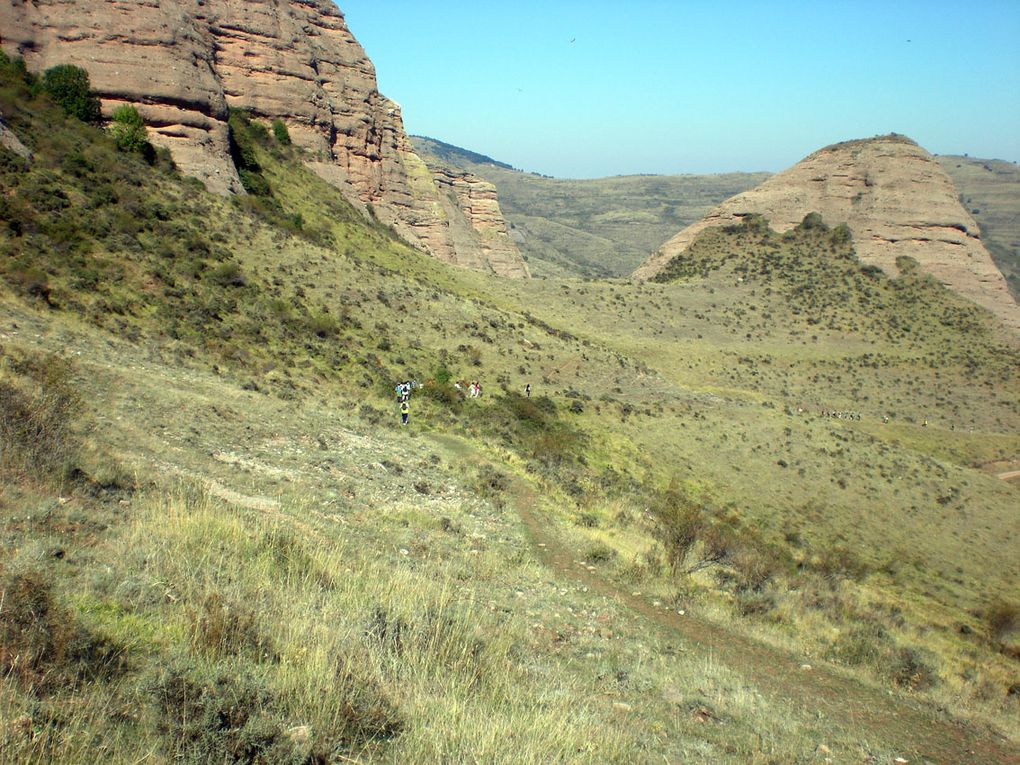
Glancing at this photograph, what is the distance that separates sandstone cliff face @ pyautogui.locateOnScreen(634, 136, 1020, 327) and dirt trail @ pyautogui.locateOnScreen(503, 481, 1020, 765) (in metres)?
62.8

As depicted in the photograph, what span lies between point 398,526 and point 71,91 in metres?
28.8

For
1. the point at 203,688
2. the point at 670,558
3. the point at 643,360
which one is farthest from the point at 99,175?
the point at 643,360

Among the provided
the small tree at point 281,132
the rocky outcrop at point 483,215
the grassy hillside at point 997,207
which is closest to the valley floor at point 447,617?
the small tree at point 281,132

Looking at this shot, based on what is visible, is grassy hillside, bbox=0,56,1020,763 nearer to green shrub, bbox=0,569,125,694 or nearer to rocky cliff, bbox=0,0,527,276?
green shrub, bbox=0,569,125,694

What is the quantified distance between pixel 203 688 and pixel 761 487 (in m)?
27.1

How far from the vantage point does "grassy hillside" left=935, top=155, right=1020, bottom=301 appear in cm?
12611

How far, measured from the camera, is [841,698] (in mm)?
7727

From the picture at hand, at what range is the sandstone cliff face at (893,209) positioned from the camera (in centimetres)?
6134

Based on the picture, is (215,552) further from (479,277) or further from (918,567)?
(479,277)

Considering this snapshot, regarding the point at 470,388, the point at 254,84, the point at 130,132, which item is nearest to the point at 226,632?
the point at 470,388

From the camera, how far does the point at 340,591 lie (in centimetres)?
574

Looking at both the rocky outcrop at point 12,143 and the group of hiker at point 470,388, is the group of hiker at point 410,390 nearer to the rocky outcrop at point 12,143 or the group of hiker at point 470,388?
the group of hiker at point 470,388

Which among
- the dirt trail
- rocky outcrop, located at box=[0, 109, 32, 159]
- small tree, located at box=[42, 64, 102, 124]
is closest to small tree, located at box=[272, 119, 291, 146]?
small tree, located at box=[42, 64, 102, 124]

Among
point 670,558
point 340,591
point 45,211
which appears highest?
point 45,211
